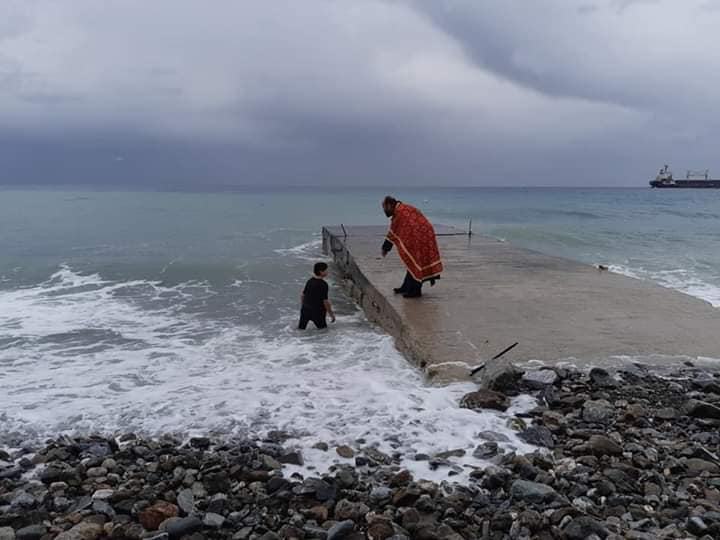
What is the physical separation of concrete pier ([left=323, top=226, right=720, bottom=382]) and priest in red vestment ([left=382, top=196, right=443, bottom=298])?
1.31ft

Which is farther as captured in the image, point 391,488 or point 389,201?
point 389,201

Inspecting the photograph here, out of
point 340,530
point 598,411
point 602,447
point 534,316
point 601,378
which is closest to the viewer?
point 340,530

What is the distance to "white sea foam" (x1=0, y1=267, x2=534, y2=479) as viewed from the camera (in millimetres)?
4441

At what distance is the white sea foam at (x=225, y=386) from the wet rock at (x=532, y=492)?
51 cm

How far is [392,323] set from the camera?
7.73m

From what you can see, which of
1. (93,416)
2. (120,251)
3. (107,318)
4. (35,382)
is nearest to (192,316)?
(107,318)

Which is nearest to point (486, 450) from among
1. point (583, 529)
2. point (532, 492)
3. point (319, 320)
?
point (532, 492)

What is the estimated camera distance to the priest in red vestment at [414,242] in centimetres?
825

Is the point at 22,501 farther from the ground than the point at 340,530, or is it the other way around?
the point at 340,530

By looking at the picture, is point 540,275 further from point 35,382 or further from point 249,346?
point 35,382

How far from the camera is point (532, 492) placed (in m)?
3.26

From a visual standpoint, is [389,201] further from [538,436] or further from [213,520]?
[213,520]

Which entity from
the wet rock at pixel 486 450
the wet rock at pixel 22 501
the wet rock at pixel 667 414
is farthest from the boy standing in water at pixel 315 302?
the wet rock at pixel 22 501

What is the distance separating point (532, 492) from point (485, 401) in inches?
55.8
